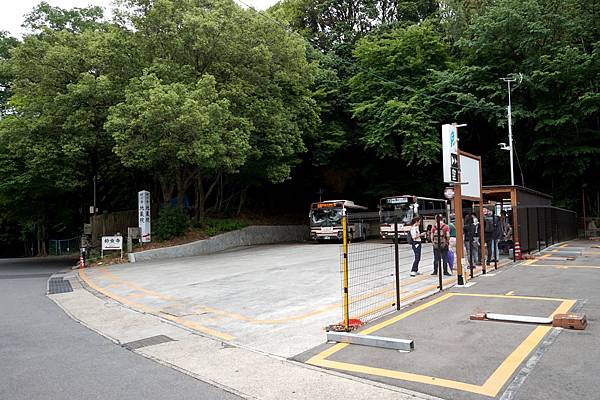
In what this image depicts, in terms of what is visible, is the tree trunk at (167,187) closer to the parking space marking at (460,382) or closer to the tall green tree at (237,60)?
the tall green tree at (237,60)

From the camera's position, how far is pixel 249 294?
11414 millimetres

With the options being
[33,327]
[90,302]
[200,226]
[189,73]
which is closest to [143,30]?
[189,73]

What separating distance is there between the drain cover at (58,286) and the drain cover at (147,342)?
→ 7.23 metres

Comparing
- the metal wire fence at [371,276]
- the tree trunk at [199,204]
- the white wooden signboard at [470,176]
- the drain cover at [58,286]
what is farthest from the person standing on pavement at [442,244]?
the tree trunk at [199,204]

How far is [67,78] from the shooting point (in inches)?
931

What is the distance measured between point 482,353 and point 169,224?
2107cm

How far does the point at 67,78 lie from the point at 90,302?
16.4 metres

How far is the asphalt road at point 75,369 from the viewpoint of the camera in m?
5.07

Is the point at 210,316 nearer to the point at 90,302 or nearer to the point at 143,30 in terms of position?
the point at 90,302

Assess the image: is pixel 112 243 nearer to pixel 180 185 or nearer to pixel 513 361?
pixel 180 185

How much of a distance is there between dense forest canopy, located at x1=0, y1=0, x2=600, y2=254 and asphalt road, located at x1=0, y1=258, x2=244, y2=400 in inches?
521

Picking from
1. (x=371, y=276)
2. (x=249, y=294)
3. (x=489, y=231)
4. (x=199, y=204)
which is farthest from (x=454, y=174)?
(x=199, y=204)

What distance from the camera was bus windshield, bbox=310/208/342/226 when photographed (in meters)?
31.4

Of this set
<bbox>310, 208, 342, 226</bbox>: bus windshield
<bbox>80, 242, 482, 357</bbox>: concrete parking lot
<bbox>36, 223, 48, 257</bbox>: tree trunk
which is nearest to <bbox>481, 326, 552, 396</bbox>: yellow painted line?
<bbox>80, 242, 482, 357</bbox>: concrete parking lot
